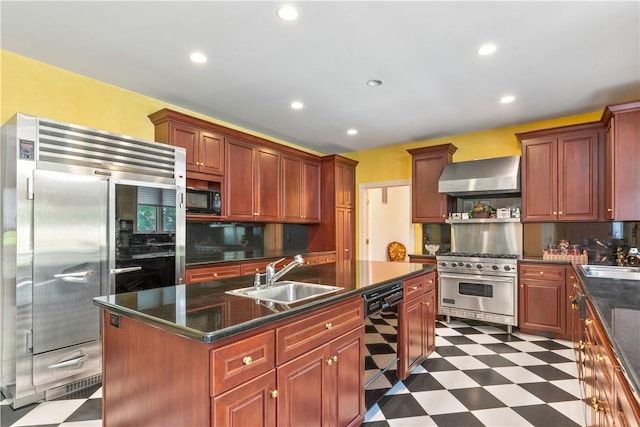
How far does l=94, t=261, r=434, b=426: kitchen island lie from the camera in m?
1.20

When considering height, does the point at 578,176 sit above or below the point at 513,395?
above

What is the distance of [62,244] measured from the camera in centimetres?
241

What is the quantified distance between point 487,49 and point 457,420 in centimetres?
257

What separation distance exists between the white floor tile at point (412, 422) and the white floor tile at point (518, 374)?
99cm

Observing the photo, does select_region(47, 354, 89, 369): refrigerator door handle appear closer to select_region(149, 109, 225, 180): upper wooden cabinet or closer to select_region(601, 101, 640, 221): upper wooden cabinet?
select_region(149, 109, 225, 180): upper wooden cabinet

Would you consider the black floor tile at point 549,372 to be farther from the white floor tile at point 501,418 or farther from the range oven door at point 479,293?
the range oven door at point 479,293

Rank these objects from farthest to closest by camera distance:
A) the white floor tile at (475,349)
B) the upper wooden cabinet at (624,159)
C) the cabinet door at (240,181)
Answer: the cabinet door at (240,181) < the white floor tile at (475,349) < the upper wooden cabinet at (624,159)

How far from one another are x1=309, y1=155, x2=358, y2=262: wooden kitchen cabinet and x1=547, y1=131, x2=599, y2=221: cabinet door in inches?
113

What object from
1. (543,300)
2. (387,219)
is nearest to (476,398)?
(543,300)

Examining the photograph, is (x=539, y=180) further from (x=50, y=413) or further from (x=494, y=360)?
(x=50, y=413)

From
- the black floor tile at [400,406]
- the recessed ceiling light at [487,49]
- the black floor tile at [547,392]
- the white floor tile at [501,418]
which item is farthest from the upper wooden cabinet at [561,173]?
the black floor tile at [400,406]

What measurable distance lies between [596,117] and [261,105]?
3.83 metres

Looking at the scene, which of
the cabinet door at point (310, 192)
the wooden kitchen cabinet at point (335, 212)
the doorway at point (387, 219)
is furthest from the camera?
the doorway at point (387, 219)

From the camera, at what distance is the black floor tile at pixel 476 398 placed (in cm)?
227
